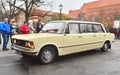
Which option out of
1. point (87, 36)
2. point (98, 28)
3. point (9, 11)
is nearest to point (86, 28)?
point (87, 36)

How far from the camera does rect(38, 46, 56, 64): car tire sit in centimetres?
650

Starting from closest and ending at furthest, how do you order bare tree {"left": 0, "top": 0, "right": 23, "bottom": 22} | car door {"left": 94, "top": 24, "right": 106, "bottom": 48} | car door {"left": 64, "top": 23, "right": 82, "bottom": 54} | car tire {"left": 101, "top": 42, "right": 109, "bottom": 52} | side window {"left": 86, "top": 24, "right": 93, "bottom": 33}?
car door {"left": 64, "top": 23, "right": 82, "bottom": 54} → side window {"left": 86, "top": 24, "right": 93, "bottom": 33} → car door {"left": 94, "top": 24, "right": 106, "bottom": 48} → car tire {"left": 101, "top": 42, "right": 109, "bottom": 52} → bare tree {"left": 0, "top": 0, "right": 23, "bottom": 22}

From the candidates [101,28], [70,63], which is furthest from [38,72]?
[101,28]

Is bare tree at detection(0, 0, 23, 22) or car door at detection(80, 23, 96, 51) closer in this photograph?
car door at detection(80, 23, 96, 51)

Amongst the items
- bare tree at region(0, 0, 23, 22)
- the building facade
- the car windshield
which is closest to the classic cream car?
the car windshield

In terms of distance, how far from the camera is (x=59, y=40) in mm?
6832

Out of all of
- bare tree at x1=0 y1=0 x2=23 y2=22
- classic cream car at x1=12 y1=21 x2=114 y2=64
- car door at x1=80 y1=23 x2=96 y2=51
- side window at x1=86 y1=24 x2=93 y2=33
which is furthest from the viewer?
bare tree at x1=0 y1=0 x2=23 y2=22

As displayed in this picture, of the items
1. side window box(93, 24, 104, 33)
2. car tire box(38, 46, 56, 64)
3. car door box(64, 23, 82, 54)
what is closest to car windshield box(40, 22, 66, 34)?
car door box(64, 23, 82, 54)

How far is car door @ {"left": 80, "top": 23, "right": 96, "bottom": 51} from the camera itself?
7.92m

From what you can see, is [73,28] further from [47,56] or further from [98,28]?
[98,28]

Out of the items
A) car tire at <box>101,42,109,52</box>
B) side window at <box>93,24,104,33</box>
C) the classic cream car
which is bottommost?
car tire at <box>101,42,109,52</box>

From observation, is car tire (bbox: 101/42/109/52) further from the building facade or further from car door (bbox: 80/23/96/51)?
the building facade

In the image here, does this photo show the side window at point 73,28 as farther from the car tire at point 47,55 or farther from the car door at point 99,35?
the car door at point 99,35

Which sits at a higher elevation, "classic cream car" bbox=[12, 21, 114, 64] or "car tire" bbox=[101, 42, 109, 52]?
"classic cream car" bbox=[12, 21, 114, 64]
